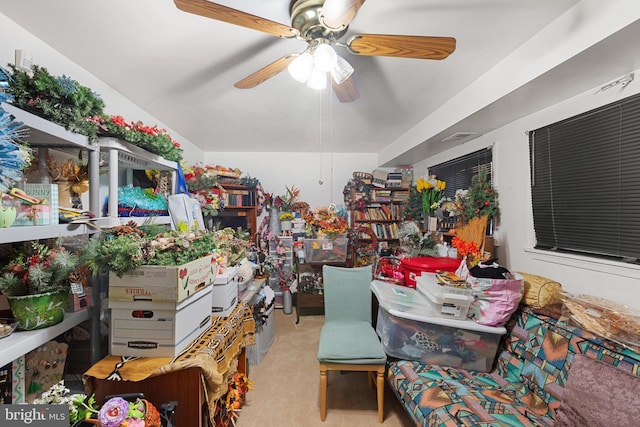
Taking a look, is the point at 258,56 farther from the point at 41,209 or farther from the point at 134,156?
the point at 41,209

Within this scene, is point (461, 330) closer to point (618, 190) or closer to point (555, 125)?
point (618, 190)

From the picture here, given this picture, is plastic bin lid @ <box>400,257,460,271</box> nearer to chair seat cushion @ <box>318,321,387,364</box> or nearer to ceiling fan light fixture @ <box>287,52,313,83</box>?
chair seat cushion @ <box>318,321,387,364</box>

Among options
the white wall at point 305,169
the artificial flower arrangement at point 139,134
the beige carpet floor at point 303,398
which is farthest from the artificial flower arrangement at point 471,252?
the artificial flower arrangement at point 139,134

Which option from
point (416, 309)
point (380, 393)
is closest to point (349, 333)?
point (380, 393)

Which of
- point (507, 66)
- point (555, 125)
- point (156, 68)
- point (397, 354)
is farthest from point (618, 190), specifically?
point (156, 68)

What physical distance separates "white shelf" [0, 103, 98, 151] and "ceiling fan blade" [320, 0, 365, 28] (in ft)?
3.80

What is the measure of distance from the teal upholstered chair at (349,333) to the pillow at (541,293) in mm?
1022

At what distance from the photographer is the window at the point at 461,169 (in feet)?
8.30

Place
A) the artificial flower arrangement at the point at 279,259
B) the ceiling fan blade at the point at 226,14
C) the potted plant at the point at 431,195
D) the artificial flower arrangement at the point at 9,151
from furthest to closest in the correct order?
the artificial flower arrangement at the point at 279,259
the potted plant at the point at 431,195
the ceiling fan blade at the point at 226,14
the artificial flower arrangement at the point at 9,151

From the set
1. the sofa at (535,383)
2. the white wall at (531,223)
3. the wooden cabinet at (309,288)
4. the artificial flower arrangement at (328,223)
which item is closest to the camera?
the sofa at (535,383)

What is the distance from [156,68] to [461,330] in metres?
2.69

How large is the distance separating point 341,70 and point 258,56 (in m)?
0.65

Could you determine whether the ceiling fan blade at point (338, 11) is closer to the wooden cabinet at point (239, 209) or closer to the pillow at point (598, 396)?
the pillow at point (598, 396)

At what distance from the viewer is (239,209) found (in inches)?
154
